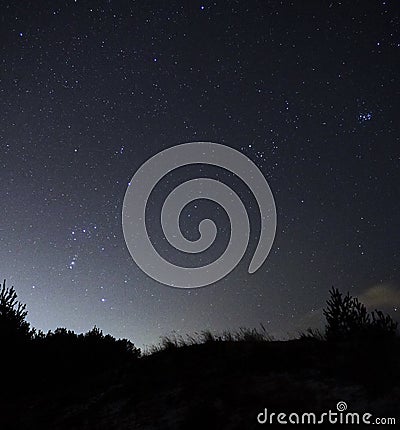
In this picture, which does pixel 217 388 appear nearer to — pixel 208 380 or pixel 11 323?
pixel 208 380

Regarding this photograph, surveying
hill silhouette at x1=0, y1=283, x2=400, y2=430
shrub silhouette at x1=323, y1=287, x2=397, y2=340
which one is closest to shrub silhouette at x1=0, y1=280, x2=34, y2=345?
hill silhouette at x1=0, y1=283, x2=400, y2=430

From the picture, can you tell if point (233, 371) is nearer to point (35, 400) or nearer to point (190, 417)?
point (190, 417)

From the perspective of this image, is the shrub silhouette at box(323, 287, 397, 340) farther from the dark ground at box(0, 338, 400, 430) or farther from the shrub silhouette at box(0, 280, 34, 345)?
the shrub silhouette at box(0, 280, 34, 345)

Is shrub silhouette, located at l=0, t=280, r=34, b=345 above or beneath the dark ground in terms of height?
above

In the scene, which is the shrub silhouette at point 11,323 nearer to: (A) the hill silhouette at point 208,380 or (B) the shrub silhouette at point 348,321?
(A) the hill silhouette at point 208,380

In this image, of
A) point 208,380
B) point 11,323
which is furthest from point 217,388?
point 11,323

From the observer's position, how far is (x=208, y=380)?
324 inches

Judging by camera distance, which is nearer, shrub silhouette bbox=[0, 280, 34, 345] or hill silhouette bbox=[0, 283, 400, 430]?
Answer: hill silhouette bbox=[0, 283, 400, 430]

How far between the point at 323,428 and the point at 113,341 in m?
12.2

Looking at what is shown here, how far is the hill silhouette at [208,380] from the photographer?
6453 millimetres

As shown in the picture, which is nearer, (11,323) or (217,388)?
(217,388)

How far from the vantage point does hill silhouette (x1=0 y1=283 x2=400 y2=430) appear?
645 centimetres

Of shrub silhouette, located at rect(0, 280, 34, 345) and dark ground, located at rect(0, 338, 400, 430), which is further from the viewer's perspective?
shrub silhouette, located at rect(0, 280, 34, 345)

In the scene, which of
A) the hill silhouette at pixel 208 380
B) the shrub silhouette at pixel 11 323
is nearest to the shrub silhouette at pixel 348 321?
the hill silhouette at pixel 208 380
